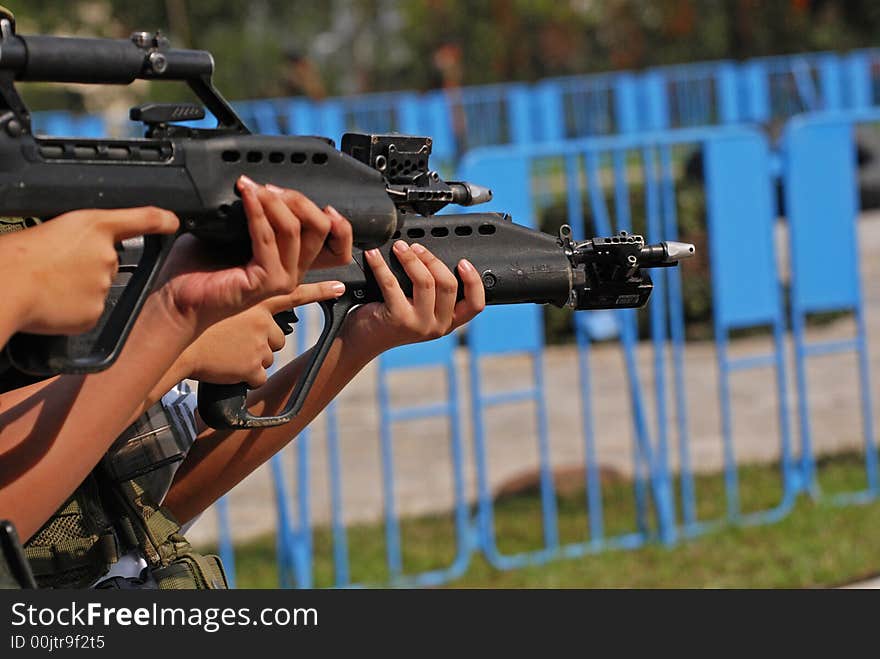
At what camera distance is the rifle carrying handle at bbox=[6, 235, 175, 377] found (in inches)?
70.6

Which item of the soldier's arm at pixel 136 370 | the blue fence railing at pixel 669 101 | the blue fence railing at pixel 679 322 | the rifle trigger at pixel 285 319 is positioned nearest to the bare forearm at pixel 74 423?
the soldier's arm at pixel 136 370

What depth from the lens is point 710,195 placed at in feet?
19.1

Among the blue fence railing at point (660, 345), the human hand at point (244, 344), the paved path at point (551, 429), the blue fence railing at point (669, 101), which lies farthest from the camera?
the blue fence railing at point (669, 101)

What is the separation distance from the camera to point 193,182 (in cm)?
193

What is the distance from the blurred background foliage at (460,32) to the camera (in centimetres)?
2339

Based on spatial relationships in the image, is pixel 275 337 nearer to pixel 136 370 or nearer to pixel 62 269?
pixel 136 370

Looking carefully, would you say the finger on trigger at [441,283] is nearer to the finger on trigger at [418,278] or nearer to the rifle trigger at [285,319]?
the finger on trigger at [418,278]

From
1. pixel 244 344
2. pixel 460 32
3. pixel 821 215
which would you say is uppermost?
pixel 460 32

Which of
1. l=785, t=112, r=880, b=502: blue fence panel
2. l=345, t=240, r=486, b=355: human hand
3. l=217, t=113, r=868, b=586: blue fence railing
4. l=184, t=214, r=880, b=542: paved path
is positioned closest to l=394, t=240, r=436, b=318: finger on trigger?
l=345, t=240, r=486, b=355: human hand

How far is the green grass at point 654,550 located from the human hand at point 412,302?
327 cm

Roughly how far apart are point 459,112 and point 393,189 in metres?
16.3

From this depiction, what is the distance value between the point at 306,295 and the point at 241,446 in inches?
16.1

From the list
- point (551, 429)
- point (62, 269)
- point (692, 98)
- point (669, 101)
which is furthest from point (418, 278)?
point (669, 101)
